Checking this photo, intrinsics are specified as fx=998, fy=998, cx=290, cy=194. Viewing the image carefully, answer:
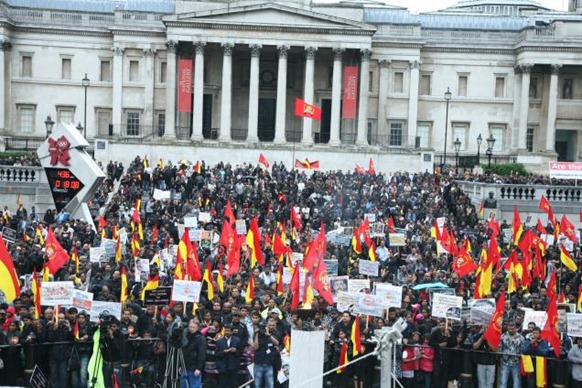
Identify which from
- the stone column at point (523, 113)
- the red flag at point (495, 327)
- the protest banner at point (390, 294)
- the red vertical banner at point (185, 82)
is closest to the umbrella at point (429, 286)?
the protest banner at point (390, 294)

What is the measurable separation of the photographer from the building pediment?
48.0 meters

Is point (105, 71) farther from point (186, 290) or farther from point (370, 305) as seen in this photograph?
point (370, 305)

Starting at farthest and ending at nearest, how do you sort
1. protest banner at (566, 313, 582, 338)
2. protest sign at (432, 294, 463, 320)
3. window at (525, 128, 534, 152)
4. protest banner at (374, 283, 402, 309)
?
window at (525, 128, 534, 152) → protest banner at (374, 283, 402, 309) → protest sign at (432, 294, 463, 320) → protest banner at (566, 313, 582, 338)

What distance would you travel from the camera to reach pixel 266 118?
230ft

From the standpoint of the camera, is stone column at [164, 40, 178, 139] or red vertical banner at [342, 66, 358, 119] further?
stone column at [164, 40, 178, 139]

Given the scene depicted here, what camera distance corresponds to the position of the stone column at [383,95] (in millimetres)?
68750

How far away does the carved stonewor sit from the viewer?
31938 mm

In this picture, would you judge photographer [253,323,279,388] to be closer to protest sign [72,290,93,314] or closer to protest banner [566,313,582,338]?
protest sign [72,290,93,314]

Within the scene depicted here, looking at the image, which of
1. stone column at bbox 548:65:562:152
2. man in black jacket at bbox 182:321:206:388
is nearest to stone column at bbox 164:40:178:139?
stone column at bbox 548:65:562:152

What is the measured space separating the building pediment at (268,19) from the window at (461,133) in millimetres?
10872

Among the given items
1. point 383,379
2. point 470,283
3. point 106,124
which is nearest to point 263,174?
A: point 470,283

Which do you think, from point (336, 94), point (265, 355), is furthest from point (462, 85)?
point (265, 355)

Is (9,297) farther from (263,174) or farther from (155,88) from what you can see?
(155,88)

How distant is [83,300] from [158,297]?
5.11ft
